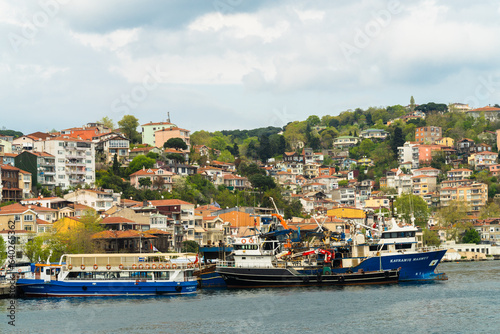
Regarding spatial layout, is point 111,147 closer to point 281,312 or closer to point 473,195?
point 473,195

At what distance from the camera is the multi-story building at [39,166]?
104125 mm

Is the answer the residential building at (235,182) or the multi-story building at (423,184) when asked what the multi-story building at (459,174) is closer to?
the multi-story building at (423,184)

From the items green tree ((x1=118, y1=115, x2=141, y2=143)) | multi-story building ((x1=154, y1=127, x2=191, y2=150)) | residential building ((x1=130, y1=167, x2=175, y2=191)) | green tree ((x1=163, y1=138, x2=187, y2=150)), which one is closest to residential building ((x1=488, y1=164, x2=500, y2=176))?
multi-story building ((x1=154, y1=127, x2=191, y2=150))

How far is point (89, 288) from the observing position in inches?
2312

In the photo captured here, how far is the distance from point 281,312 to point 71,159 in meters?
67.7

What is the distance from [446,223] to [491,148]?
56666 millimetres

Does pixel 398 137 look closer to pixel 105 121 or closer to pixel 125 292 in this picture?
pixel 105 121

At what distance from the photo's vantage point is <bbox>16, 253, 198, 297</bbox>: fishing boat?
5850cm

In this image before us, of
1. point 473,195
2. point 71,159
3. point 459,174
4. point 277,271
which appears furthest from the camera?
point 459,174

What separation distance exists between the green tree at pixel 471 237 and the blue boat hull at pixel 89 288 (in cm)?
8448

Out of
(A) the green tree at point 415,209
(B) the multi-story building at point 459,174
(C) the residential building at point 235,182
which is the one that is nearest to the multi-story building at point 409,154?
(B) the multi-story building at point 459,174

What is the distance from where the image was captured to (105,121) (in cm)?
15075

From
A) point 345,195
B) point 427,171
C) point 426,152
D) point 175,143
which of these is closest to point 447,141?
point 426,152

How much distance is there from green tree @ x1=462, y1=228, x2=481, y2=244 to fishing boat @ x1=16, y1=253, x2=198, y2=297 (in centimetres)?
8279
